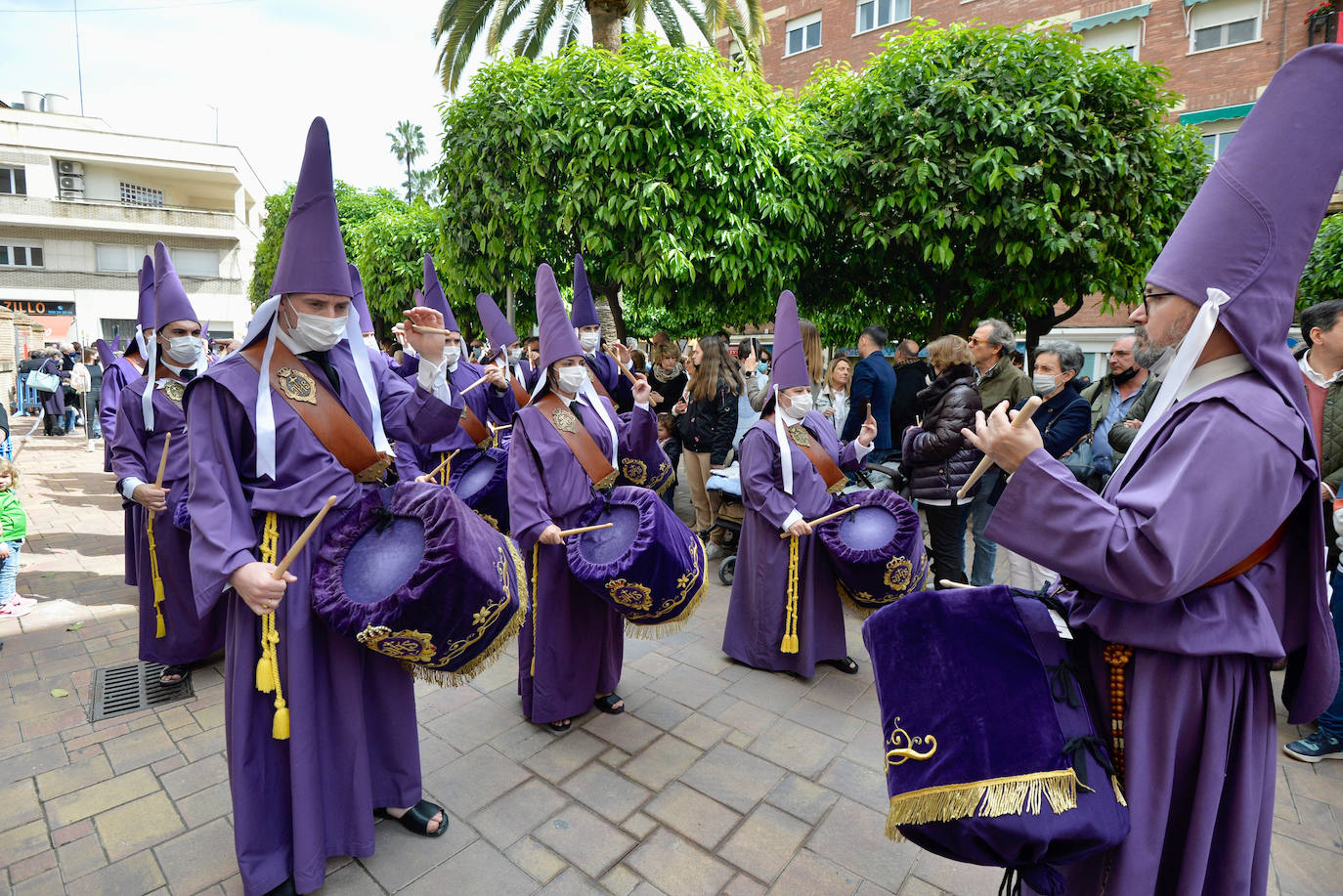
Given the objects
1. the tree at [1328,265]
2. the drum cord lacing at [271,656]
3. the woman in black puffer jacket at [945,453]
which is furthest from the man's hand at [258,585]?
the tree at [1328,265]

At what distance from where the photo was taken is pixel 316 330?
2648mm

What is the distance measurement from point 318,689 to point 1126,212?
967cm

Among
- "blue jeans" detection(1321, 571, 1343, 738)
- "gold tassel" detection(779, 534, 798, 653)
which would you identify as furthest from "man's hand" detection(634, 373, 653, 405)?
"blue jeans" detection(1321, 571, 1343, 738)

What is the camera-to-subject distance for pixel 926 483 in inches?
199

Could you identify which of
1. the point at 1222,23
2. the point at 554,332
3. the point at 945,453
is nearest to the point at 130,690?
the point at 554,332

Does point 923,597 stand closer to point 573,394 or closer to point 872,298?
point 573,394

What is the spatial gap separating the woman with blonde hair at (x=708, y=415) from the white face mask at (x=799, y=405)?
2.51 m

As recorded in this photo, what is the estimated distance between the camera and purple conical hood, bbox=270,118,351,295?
8.30 feet

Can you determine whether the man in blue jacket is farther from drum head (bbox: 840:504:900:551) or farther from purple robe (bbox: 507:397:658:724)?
purple robe (bbox: 507:397:658:724)

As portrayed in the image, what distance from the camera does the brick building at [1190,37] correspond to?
1808 centimetres

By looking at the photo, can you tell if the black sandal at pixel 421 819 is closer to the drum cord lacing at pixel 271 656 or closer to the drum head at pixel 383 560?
the drum cord lacing at pixel 271 656

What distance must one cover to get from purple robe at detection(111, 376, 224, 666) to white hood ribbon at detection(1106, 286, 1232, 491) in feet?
15.9

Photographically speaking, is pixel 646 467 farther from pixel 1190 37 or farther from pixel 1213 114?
pixel 1190 37

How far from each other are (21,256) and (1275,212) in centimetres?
4380
